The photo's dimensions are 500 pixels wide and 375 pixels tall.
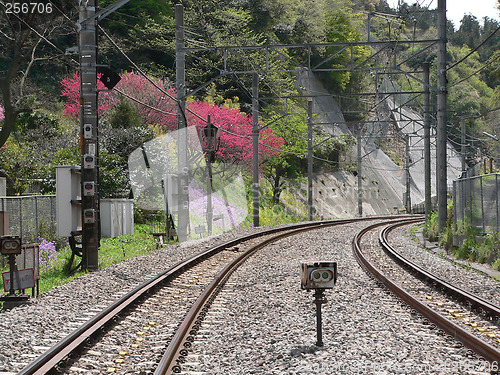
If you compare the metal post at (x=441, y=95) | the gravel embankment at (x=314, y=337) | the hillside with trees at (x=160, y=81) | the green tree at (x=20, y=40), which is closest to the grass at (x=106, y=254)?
the hillside with trees at (x=160, y=81)

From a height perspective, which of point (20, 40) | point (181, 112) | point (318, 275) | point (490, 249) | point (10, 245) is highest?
point (20, 40)

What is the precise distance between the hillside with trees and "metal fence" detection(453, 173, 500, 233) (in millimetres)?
3268

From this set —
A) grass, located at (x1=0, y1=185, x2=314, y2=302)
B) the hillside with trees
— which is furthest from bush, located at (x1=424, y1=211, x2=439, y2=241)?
grass, located at (x1=0, y1=185, x2=314, y2=302)

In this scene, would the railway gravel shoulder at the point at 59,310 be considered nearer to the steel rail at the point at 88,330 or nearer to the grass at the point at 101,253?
the steel rail at the point at 88,330

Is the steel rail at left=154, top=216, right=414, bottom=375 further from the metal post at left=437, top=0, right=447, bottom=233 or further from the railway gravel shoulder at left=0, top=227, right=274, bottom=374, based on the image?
the metal post at left=437, top=0, right=447, bottom=233

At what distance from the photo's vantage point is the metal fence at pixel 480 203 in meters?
15.3

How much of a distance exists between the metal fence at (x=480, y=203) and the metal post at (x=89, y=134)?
32.7ft

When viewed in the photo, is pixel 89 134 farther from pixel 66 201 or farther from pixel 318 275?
pixel 318 275

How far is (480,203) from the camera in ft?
54.2

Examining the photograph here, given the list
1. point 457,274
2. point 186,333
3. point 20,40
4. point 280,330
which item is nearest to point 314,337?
point 280,330

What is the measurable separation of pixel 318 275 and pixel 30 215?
37.0 ft

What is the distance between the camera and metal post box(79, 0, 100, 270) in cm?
1407

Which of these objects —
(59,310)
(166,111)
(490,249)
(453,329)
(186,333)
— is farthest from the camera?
(166,111)

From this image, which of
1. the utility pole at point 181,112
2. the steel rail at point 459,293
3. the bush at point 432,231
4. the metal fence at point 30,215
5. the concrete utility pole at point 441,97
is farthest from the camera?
the bush at point 432,231
